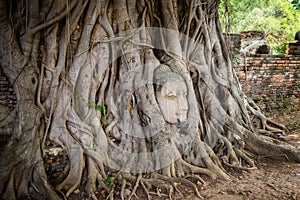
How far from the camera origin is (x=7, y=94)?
3.00 m

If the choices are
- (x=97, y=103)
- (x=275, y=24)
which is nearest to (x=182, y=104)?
(x=97, y=103)

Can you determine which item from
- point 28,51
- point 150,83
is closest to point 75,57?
point 28,51

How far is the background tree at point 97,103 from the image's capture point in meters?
2.79

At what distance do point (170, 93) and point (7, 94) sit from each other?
181 centimetres

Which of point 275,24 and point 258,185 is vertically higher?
point 275,24

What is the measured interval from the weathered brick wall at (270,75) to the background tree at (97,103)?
2.45 meters

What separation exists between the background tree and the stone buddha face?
4 centimetres

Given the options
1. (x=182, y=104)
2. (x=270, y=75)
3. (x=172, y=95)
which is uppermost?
(x=270, y=75)

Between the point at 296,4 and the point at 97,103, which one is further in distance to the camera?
the point at 296,4

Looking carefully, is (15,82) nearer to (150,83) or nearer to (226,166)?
(150,83)

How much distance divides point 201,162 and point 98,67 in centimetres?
164

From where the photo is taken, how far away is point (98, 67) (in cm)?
307

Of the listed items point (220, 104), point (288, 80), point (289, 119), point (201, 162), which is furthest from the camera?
point (288, 80)

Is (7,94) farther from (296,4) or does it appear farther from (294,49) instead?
(296,4)
